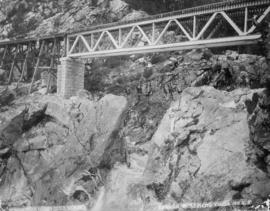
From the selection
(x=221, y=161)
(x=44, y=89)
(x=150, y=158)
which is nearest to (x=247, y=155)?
(x=221, y=161)

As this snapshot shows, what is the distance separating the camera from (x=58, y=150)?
2230cm

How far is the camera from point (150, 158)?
728 inches

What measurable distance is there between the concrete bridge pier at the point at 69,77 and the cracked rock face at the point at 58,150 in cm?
128

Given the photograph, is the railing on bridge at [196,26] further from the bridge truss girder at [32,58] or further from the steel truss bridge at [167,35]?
the bridge truss girder at [32,58]

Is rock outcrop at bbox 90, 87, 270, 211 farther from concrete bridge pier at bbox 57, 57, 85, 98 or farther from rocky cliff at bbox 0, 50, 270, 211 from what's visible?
concrete bridge pier at bbox 57, 57, 85, 98

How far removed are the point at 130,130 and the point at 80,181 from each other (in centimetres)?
435

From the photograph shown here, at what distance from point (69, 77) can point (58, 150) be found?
7.10 metres

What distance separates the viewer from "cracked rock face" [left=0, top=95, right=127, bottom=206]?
19703 millimetres

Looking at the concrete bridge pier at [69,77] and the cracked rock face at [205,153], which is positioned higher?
the concrete bridge pier at [69,77]

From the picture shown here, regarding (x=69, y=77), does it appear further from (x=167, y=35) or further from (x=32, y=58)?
(x=167, y=35)

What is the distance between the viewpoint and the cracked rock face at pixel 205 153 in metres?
14.7

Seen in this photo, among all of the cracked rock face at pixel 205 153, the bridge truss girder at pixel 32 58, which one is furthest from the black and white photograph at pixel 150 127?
the bridge truss girder at pixel 32 58

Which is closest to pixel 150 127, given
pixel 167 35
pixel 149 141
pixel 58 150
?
pixel 149 141

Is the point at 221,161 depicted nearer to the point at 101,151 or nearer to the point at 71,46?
the point at 101,151
